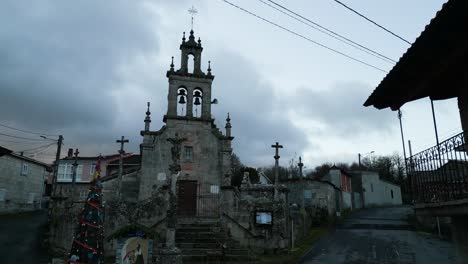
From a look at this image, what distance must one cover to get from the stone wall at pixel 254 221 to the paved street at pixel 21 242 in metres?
8.76

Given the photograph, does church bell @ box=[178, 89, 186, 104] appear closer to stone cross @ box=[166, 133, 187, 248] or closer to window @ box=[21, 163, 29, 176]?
stone cross @ box=[166, 133, 187, 248]

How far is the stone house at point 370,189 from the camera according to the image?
147ft

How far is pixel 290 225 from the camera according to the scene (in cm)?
1780

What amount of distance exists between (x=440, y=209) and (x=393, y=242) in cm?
1359

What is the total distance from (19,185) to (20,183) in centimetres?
28

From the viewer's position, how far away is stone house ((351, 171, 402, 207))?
1768 inches

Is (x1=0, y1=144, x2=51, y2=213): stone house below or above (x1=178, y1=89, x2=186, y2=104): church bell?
below

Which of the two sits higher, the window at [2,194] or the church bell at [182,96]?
the church bell at [182,96]

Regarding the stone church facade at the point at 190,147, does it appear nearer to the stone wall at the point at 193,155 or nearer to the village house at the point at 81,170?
the stone wall at the point at 193,155

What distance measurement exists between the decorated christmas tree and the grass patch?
815 centimetres

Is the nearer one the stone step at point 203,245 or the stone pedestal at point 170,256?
the stone pedestal at point 170,256

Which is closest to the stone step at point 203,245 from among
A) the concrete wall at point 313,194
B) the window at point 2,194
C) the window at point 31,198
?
the concrete wall at point 313,194

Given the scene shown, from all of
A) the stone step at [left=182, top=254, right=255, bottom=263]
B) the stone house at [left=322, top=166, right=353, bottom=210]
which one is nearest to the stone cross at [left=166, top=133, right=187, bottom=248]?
the stone step at [left=182, top=254, right=255, bottom=263]

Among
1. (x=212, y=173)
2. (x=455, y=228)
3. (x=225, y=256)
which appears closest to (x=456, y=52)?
(x=455, y=228)
